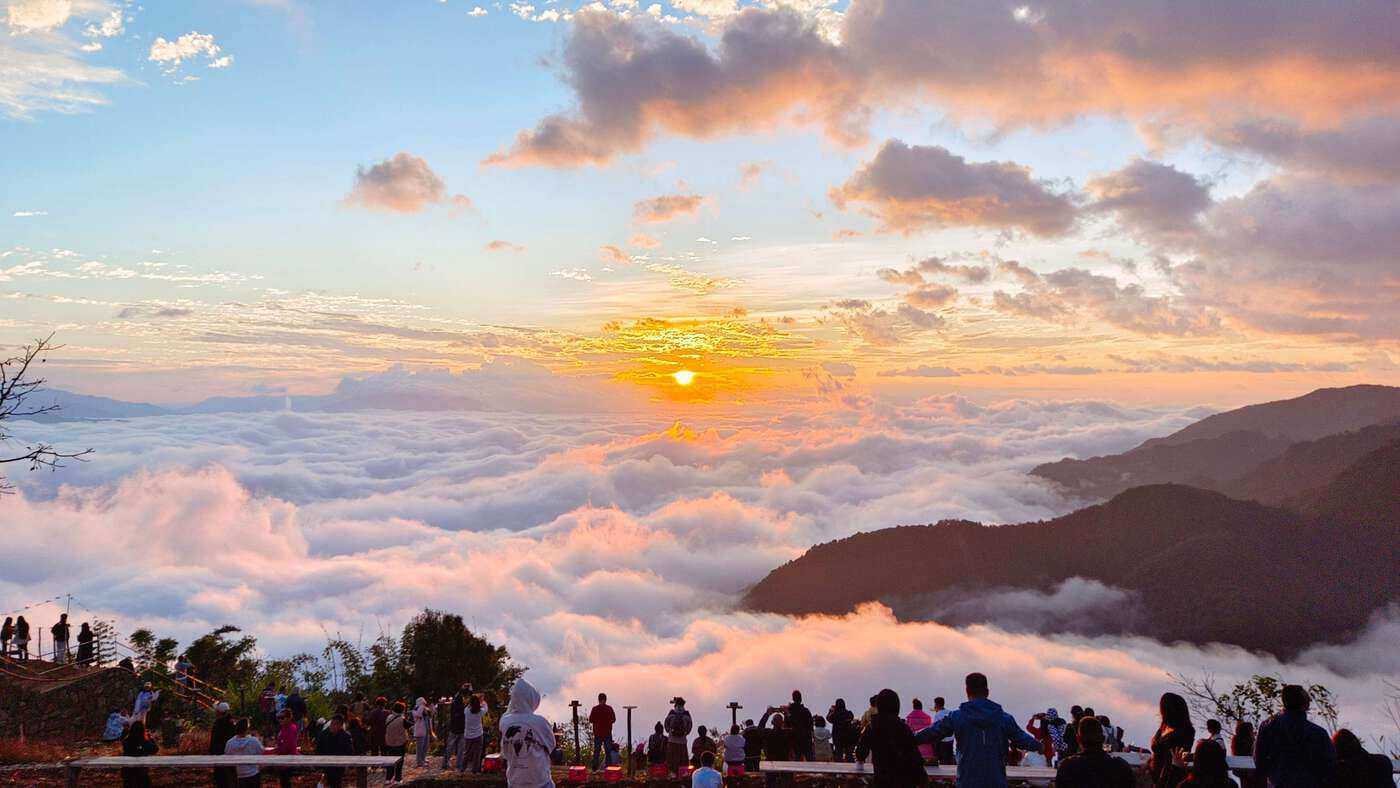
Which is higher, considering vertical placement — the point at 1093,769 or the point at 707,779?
the point at 1093,769

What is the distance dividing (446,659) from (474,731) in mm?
34621

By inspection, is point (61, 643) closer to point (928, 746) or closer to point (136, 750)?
point (136, 750)

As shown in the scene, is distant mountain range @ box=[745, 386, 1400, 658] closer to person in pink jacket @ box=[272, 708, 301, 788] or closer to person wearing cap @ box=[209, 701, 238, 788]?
person in pink jacket @ box=[272, 708, 301, 788]

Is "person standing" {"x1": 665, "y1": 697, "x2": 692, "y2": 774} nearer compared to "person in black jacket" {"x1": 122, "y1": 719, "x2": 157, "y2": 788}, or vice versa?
"person in black jacket" {"x1": 122, "y1": 719, "x2": 157, "y2": 788}

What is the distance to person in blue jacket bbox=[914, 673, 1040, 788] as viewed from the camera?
7434 millimetres

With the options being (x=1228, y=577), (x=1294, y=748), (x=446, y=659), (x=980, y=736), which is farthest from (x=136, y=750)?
(x=1228, y=577)

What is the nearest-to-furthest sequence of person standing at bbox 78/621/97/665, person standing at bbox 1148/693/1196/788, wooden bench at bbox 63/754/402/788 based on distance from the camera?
person standing at bbox 1148/693/1196/788 < wooden bench at bbox 63/754/402/788 < person standing at bbox 78/621/97/665

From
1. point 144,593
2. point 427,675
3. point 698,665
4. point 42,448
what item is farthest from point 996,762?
point 144,593

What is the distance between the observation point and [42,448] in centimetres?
1638

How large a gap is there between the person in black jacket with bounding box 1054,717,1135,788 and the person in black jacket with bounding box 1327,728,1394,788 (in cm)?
288

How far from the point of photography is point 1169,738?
726 cm

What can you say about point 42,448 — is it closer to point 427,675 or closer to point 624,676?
point 427,675

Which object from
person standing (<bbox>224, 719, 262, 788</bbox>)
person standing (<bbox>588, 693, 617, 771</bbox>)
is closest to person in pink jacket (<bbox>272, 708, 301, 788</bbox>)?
person standing (<bbox>224, 719, 262, 788</bbox>)

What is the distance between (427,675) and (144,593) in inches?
7734
